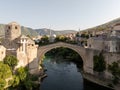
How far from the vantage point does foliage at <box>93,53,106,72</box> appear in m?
29.1

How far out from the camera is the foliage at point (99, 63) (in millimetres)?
29078

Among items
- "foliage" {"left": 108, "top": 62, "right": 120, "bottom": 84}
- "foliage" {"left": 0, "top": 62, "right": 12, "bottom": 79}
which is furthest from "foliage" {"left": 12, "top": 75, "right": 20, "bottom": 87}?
"foliage" {"left": 108, "top": 62, "right": 120, "bottom": 84}

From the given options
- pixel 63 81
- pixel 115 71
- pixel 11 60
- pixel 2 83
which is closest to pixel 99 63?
pixel 115 71

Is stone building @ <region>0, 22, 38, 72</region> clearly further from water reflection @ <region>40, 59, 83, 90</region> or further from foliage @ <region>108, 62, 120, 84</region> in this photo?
foliage @ <region>108, 62, 120, 84</region>

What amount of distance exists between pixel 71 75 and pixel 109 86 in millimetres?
9200

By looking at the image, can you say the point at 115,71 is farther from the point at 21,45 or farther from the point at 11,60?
the point at 11,60

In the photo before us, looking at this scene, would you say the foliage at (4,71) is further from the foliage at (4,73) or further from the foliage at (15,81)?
the foliage at (15,81)

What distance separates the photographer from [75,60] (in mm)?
48469

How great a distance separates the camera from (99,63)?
29719mm

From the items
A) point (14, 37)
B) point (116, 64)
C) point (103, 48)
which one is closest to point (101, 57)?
point (103, 48)

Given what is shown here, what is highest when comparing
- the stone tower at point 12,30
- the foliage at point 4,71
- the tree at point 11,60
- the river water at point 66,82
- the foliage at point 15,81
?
the stone tower at point 12,30

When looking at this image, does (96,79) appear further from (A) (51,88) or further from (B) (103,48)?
(A) (51,88)

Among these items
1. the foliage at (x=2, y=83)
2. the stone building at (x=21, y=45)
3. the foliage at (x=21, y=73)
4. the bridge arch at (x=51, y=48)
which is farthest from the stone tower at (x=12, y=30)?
the foliage at (x=2, y=83)

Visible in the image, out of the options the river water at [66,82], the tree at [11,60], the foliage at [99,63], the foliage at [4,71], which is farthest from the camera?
the foliage at [99,63]
